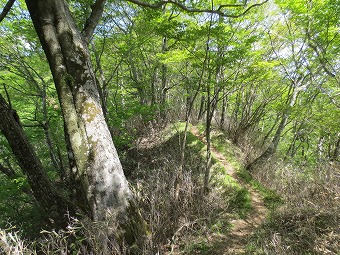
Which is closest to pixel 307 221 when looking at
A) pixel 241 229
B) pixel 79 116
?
pixel 241 229

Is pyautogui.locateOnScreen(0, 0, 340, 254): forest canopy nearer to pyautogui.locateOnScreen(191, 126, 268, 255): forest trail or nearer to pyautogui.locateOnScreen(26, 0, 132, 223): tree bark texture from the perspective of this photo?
pyautogui.locateOnScreen(26, 0, 132, 223): tree bark texture

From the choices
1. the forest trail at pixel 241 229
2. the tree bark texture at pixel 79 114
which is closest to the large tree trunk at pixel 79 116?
the tree bark texture at pixel 79 114

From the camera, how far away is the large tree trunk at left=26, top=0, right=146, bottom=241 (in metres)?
2.37

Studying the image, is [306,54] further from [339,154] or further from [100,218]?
[100,218]

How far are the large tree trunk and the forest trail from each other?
4.43 feet

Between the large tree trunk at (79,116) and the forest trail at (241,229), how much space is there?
135 centimetres

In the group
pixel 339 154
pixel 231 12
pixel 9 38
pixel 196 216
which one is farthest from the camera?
pixel 339 154

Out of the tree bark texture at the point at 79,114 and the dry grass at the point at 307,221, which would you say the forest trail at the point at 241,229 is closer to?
the dry grass at the point at 307,221

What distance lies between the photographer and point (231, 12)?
14.3ft

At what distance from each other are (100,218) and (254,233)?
227 cm

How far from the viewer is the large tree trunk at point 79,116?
2373 millimetres

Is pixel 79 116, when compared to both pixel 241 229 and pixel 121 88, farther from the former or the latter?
pixel 121 88

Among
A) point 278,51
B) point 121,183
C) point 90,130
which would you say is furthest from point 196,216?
point 278,51

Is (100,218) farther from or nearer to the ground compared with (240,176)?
farther from the ground
